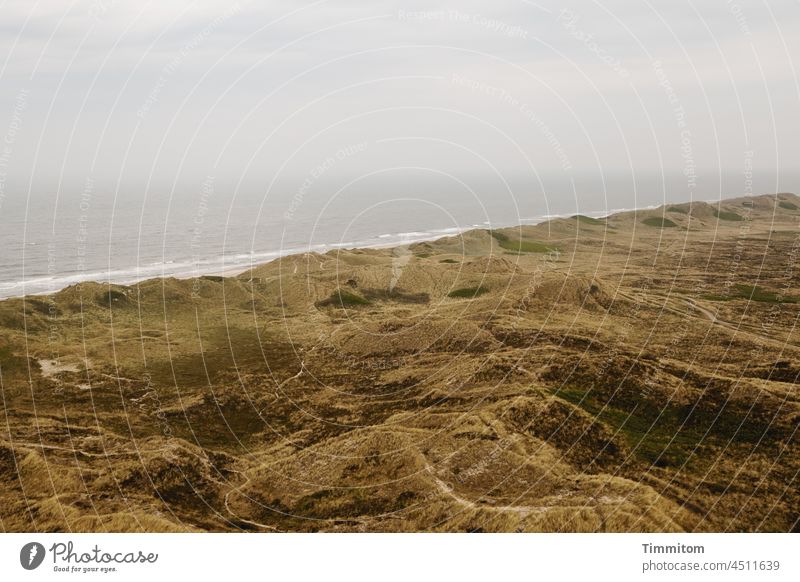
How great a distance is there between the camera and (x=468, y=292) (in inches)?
2343

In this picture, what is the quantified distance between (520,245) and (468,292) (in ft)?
135

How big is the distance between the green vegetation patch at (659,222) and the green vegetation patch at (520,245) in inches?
1459

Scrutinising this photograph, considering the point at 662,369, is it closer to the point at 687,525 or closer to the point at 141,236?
the point at 687,525

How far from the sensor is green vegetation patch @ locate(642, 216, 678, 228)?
124125mm

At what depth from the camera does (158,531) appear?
72.3 feet

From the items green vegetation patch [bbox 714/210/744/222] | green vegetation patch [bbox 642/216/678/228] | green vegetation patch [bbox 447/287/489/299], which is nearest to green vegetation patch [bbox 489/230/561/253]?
green vegetation patch [bbox 447/287/489/299]

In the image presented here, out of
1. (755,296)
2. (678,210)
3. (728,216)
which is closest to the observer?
(755,296)

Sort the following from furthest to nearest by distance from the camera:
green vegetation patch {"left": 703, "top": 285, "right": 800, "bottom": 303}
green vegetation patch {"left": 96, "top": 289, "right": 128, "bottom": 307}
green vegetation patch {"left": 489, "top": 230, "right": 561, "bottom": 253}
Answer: green vegetation patch {"left": 489, "top": 230, "right": 561, "bottom": 253} < green vegetation patch {"left": 703, "top": 285, "right": 800, "bottom": 303} < green vegetation patch {"left": 96, "top": 289, "right": 128, "bottom": 307}

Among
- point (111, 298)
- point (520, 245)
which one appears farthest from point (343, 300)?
point (520, 245)

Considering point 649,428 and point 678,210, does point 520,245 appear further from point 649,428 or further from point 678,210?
point 649,428

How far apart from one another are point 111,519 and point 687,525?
22.5 metres

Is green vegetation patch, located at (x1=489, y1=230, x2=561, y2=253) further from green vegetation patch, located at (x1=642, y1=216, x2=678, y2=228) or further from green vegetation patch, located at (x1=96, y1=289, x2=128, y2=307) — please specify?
green vegetation patch, located at (x1=96, y1=289, x2=128, y2=307)
